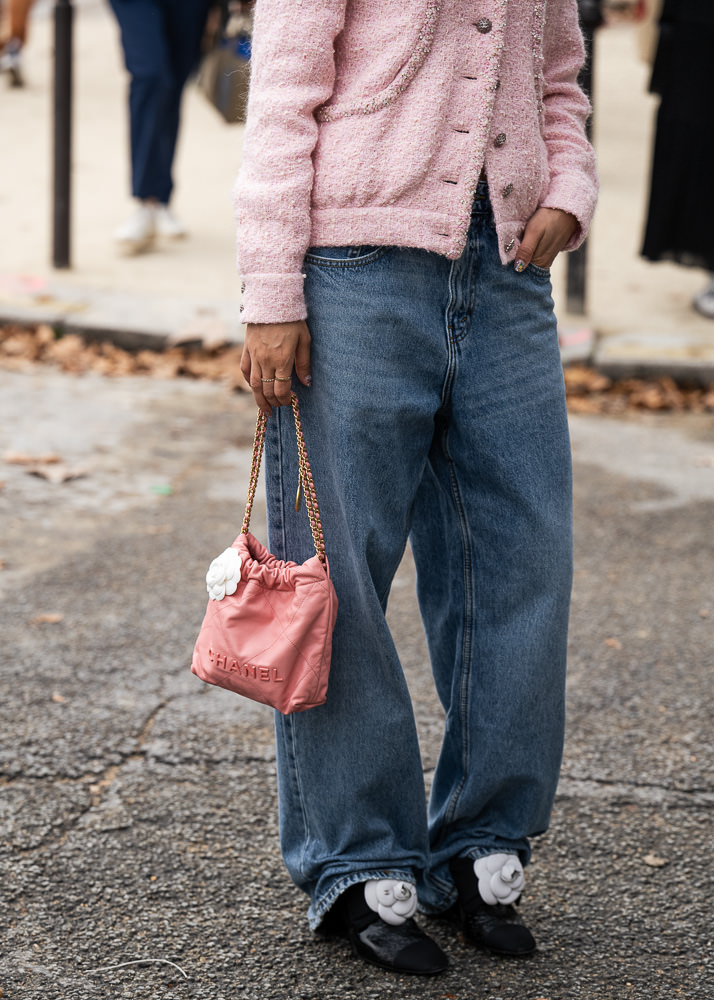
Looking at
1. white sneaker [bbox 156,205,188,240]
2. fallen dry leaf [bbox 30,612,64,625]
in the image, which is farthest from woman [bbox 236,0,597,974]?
white sneaker [bbox 156,205,188,240]

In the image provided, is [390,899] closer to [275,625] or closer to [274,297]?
[275,625]

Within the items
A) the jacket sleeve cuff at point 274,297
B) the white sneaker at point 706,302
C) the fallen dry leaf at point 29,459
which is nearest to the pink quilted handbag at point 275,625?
the jacket sleeve cuff at point 274,297

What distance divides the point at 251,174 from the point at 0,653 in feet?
5.55

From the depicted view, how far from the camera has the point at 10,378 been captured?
536cm

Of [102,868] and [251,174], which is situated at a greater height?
[251,174]

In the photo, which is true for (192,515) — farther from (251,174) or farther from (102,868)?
(251,174)

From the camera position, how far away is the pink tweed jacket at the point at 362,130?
177 centimetres

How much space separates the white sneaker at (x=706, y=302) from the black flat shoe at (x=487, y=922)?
14.5 feet

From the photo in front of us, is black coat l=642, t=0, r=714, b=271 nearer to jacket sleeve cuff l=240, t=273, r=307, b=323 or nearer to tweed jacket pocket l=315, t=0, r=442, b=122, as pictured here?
tweed jacket pocket l=315, t=0, r=442, b=122

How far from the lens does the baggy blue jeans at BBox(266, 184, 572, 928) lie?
1.87 m

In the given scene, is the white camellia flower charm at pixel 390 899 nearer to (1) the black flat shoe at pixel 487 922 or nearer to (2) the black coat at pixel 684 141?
(1) the black flat shoe at pixel 487 922

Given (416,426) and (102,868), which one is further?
(102,868)

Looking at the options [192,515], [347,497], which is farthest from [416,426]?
[192,515]

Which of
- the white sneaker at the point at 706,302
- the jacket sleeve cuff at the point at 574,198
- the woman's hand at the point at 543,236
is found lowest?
the white sneaker at the point at 706,302
